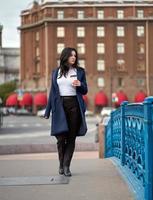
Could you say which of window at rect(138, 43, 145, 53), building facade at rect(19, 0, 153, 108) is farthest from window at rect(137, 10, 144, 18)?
window at rect(138, 43, 145, 53)

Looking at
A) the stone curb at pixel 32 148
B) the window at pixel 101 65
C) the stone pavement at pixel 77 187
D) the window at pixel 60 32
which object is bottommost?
the stone curb at pixel 32 148

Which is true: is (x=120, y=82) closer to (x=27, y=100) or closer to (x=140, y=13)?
(x=140, y=13)

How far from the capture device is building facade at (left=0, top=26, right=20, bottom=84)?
579 ft

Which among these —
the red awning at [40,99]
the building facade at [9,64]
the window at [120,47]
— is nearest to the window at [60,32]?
the window at [120,47]

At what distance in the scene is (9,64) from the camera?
6978 inches

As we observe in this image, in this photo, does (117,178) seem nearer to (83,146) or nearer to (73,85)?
(73,85)

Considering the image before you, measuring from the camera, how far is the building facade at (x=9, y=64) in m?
176

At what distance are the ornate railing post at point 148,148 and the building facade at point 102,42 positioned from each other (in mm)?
94835

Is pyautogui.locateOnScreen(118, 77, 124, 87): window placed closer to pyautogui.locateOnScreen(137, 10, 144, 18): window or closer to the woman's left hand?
pyautogui.locateOnScreen(137, 10, 144, 18): window

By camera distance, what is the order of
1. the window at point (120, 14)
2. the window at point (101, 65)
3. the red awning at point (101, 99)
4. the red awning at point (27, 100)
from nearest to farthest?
the red awning at point (101, 99), the window at point (120, 14), the window at point (101, 65), the red awning at point (27, 100)

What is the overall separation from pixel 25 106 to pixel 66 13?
1880 centimetres

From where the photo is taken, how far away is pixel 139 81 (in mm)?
102938

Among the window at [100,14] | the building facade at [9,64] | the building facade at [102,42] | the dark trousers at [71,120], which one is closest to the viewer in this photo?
the dark trousers at [71,120]

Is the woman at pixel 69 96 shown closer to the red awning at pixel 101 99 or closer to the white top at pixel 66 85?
the white top at pixel 66 85
